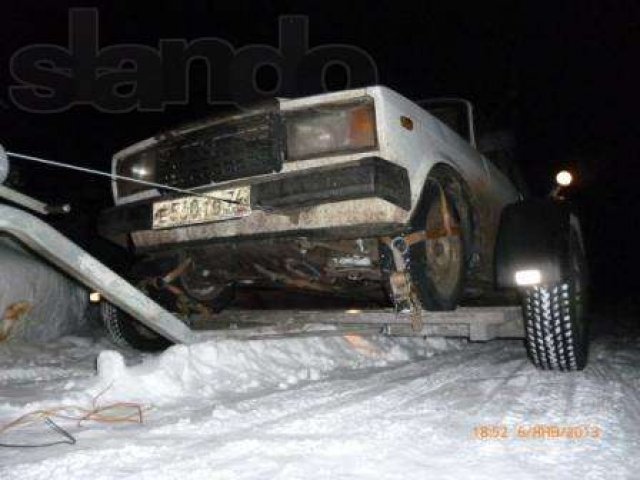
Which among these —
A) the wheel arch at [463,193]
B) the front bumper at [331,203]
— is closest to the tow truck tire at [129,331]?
the front bumper at [331,203]

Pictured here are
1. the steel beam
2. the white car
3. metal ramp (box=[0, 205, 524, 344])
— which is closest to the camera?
the steel beam

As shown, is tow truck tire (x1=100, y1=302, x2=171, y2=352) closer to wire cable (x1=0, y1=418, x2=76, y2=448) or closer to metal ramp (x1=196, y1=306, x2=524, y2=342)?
metal ramp (x1=196, y1=306, x2=524, y2=342)

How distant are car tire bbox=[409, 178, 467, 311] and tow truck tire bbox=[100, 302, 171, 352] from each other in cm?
241

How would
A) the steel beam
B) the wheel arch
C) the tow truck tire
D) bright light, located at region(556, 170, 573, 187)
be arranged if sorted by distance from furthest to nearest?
bright light, located at region(556, 170, 573, 187) → the tow truck tire → the wheel arch → the steel beam

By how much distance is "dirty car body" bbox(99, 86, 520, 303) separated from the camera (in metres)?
2.81

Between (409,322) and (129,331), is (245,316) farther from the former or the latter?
(409,322)

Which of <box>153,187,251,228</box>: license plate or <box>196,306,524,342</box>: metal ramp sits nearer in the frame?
<box>153,187,251,228</box>: license plate

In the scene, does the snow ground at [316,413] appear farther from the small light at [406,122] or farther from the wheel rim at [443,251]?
the small light at [406,122]

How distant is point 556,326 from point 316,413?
5.06 ft

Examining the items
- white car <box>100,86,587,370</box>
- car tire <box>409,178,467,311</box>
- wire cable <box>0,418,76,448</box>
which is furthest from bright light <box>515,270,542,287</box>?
wire cable <box>0,418,76,448</box>

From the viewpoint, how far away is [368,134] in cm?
283

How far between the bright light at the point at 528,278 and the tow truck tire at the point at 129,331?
9.44 ft

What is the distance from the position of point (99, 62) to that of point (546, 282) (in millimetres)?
6143

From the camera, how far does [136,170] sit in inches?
140
